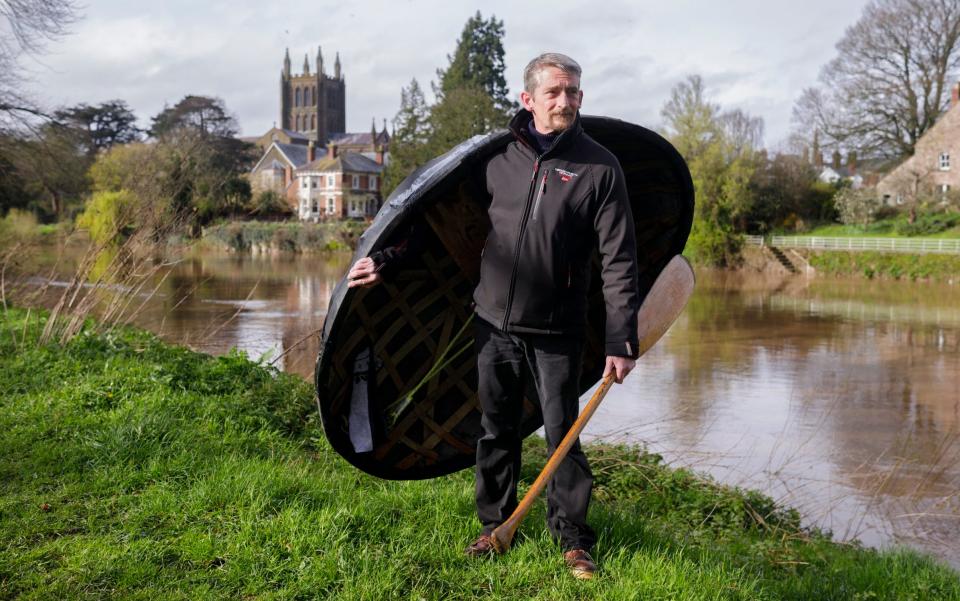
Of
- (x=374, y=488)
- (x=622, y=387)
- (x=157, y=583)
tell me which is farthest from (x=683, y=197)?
(x=622, y=387)

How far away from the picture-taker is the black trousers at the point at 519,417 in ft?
11.7

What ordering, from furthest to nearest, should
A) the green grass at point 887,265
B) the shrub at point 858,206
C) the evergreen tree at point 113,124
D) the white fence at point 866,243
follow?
the evergreen tree at point 113,124
the shrub at point 858,206
the white fence at point 866,243
the green grass at point 887,265

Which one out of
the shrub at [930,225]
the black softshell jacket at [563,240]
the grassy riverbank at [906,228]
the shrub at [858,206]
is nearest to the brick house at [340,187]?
the shrub at [858,206]

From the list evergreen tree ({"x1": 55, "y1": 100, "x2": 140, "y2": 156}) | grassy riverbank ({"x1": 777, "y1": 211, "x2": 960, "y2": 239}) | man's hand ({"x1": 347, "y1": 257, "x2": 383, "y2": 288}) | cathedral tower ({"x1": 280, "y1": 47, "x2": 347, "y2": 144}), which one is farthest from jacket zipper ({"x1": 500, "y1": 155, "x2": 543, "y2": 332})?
cathedral tower ({"x1": 280, "y1": 47, "x2": 347, "y2": 144})

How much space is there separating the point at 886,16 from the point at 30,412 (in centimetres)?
4804

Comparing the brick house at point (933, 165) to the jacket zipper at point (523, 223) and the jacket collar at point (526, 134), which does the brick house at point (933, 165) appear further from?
the jacket zipper at point (523, 223)

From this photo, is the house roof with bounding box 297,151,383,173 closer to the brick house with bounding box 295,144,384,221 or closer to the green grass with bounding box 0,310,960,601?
the brick house with bounding box 295,144,384,221

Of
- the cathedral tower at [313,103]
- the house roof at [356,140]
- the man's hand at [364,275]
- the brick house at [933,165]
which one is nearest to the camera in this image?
the man's hand at [364,275]

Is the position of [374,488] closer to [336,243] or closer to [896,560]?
[896,560]

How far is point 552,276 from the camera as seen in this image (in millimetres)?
3463

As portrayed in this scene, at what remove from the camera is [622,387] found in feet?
41.2

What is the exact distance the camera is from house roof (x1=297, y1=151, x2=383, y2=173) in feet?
247

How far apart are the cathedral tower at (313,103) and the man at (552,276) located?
127 meters

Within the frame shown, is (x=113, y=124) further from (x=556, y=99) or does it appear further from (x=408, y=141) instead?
(x=556, y=99)
